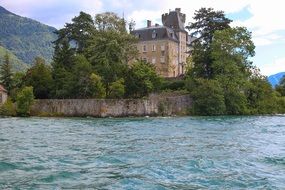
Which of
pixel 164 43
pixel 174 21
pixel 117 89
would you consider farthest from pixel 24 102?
pixel 174 21

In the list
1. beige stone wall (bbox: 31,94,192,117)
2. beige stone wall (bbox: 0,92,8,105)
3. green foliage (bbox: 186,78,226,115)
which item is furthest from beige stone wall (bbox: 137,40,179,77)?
beige stone wall (bbox: 0,92,8,105)

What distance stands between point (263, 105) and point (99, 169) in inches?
2394

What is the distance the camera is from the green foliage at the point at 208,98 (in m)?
65.8

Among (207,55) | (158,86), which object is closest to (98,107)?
(158,86)

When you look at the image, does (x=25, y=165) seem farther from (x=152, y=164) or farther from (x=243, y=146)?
(x=243, y=146)

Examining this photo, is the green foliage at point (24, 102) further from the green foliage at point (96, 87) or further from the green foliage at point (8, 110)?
the green foliage at point (96, 87)

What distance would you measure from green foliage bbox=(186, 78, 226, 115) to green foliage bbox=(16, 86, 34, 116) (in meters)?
22.2

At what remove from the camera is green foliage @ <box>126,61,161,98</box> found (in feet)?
230

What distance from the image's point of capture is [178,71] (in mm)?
107250

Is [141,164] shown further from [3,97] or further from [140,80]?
[3,97]

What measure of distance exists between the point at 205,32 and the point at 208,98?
14.9m

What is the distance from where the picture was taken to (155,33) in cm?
10075

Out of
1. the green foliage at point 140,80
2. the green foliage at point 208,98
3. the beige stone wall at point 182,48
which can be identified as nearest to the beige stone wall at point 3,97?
the green foliage at point 140,80

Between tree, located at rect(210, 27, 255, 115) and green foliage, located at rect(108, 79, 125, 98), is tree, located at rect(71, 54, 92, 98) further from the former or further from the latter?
tree, located at rect(210, 27, 255, 115)
